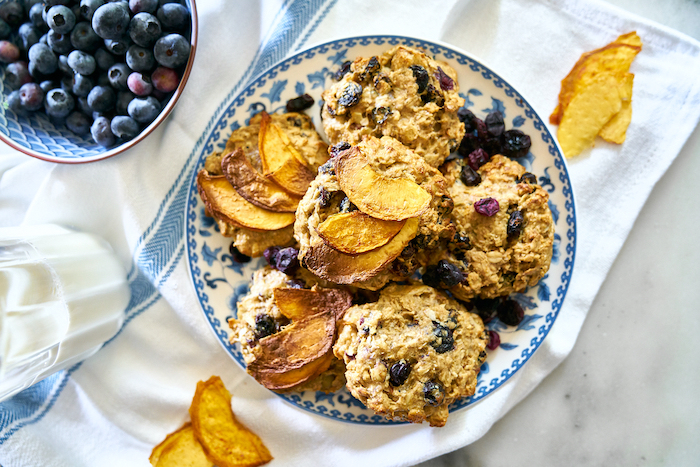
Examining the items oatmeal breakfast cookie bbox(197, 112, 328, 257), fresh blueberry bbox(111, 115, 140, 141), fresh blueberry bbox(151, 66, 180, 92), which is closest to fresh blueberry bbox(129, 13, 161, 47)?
fresh blueberry bbox(151, 66, 180, 92)

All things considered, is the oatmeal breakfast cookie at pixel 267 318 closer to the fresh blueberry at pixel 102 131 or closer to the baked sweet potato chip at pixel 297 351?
the baked sweet potato chip at pixel 297 351

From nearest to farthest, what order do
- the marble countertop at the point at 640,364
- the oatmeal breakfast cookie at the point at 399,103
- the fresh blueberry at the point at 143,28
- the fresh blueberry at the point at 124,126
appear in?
the oatmeal breakfast cookie at the point at 399,103 < the fresh blueberry at the point at 143,28 < the fresh blueberry at the point at 124,126 < the marble countertop at the point at 640,364

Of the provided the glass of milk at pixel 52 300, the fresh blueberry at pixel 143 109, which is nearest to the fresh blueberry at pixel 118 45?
the fresh blueberry at pixel 143 109

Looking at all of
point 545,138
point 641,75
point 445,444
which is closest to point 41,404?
point 445,444

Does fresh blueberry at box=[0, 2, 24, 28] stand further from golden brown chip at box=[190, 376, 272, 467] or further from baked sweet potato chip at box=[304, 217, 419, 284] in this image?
golden brown chip at box=[190, 376, 272, 467]

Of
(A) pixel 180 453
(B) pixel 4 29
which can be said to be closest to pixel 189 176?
(B) pixel 4 29

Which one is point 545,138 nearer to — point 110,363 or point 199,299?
point 199,299

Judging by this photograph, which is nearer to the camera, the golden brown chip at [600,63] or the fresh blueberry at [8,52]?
the fresh blueberry at [8,52]
